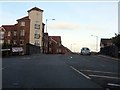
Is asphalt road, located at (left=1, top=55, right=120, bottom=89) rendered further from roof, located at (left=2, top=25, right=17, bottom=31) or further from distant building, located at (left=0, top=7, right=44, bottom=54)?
roof, located at (left=2, top=25, right=17, bottom=31)

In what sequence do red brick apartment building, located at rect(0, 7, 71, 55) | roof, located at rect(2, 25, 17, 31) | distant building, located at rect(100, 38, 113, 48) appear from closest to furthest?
red brick apartment building, located at rect(0, 7, 71, 55) → roof, located at rect(2, 25, 17, 31) → distant building, located at rect(100, 38, 113, 48)

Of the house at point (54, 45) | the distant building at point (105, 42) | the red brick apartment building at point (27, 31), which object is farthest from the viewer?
the house at point (54, 45)

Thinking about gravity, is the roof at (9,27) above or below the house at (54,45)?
above

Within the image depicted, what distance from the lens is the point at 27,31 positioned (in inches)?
5037

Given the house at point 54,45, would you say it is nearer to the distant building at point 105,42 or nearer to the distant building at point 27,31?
the distant building at point 105,42

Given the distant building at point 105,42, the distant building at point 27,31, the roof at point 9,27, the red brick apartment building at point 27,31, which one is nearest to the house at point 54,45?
the distant building at point 105,42

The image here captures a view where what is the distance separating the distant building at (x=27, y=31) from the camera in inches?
5007

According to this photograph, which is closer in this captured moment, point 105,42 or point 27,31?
point 27,31

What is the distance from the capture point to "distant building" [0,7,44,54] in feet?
417

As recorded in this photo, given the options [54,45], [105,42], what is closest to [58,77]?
[105,42]

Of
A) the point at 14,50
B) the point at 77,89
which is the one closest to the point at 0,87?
the point at 77,89

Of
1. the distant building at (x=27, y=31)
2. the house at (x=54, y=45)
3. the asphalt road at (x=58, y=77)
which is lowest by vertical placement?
the asphalt road at (x=58, y=77)

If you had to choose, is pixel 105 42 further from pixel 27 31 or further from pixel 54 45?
pixel 27 31

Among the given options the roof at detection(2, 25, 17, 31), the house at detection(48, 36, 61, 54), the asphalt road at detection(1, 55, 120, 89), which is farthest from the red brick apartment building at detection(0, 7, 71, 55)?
the asphalt road at detection(1, 55, 120, 89)
